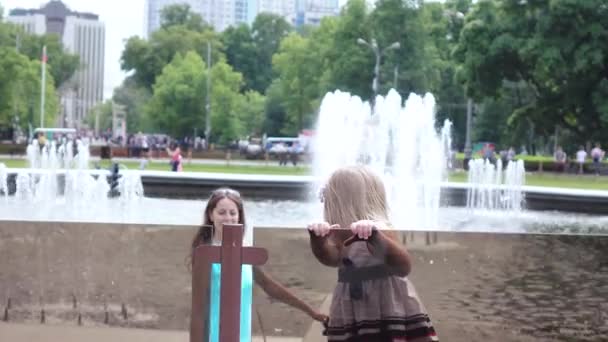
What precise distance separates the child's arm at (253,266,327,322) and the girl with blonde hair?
50cm

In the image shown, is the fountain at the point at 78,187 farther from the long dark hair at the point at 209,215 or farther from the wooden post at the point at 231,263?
the wooden post at the point at 231,263

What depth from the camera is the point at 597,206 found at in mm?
22297

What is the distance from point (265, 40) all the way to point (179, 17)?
1226cm

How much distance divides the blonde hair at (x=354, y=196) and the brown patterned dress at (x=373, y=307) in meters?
0.12

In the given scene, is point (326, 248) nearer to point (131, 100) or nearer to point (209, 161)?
point (209, 161)

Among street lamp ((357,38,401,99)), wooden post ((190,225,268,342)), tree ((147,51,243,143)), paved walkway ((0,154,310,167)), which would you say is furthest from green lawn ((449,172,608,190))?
wooden post ((190,225,268,342))

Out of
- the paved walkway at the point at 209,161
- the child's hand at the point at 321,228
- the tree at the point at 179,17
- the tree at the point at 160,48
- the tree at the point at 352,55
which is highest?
the tree at the point at 179,17

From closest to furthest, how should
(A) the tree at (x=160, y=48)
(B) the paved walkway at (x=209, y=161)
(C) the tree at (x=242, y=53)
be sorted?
(B) the paved walkway at (x=209, y=161) < (A) the tree at (x=160, y=48) < (C) the tree at (x=242, y=53)

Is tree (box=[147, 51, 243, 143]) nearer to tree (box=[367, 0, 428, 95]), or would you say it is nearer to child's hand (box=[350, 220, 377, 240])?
tree (box=[367, 0, 428, 95])

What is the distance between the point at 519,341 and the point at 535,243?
44 cm

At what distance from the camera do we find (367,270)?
342cm

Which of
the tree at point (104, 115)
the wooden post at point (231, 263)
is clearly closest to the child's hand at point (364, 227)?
the wooden post at point (231, 263)

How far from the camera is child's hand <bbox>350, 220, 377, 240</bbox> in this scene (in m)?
3.32

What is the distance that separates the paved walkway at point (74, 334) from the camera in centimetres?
424
